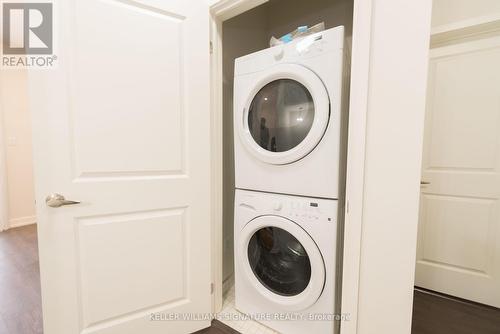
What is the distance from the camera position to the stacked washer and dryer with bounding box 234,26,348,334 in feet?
3.64

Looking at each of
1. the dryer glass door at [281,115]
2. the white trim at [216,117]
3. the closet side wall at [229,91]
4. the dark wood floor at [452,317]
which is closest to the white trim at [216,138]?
the white trim at [216,117]

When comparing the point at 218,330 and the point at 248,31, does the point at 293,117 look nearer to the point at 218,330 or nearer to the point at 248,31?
the point at 248,31

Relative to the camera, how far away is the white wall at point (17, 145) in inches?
119

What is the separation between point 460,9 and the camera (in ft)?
4.91

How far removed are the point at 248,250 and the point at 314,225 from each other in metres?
0.48

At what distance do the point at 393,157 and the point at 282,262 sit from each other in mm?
840

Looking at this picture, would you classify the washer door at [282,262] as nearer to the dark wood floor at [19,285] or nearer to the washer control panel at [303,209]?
the washer control panel at [303,209]

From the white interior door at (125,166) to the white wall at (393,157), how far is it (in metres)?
0.87

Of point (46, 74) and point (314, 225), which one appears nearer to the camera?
point (46, 74)

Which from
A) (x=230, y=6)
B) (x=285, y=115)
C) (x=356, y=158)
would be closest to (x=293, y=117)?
(x=285, y=115)

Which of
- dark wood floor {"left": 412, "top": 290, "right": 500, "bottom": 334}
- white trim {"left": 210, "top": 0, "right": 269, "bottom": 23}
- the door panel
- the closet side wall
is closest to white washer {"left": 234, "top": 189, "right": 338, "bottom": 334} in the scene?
the closet side wall

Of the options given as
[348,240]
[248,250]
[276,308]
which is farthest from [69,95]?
[276,308]

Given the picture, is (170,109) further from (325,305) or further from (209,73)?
(325,305)

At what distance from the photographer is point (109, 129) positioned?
1.10 m
